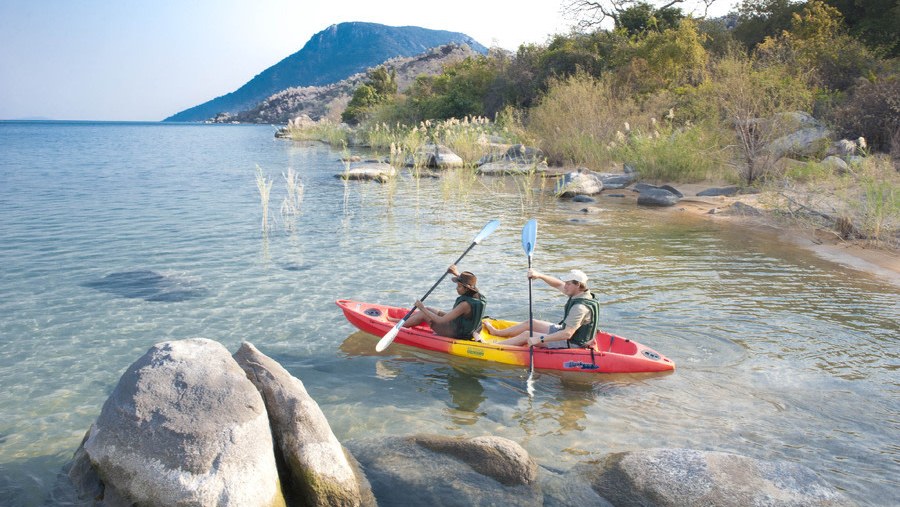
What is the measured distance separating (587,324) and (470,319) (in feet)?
3.94

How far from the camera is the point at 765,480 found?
424 cm

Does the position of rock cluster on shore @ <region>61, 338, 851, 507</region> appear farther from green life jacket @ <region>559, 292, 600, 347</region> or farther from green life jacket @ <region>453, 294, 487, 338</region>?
green life jacket @ <region>453, 294, 487, 338</region>

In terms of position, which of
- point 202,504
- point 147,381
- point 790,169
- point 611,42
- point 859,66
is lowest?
point 202,504

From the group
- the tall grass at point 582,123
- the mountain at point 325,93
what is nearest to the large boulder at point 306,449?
the tall grass at point 582,123

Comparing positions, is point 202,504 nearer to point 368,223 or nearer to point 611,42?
point 368,223

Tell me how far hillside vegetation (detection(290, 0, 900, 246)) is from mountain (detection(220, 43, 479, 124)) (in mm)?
49781

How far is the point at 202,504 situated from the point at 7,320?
18.6ft

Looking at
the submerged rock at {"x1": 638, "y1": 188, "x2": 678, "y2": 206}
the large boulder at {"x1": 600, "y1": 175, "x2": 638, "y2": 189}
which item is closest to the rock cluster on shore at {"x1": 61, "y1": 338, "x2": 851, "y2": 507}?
the submerged rock at {"x1": 638, "y1": 188, "x2": 678, "y2": 206}

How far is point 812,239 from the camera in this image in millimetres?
12438

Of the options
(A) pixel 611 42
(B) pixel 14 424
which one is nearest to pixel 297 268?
(B) pixel 14 424

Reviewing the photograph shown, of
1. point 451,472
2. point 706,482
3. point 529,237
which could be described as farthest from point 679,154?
point 451,472

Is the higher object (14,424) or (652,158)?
(652,158)

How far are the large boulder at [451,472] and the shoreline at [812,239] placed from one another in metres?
7.53

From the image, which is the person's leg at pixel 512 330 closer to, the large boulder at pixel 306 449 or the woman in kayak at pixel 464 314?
the woman in kayak at pixel 464 314
